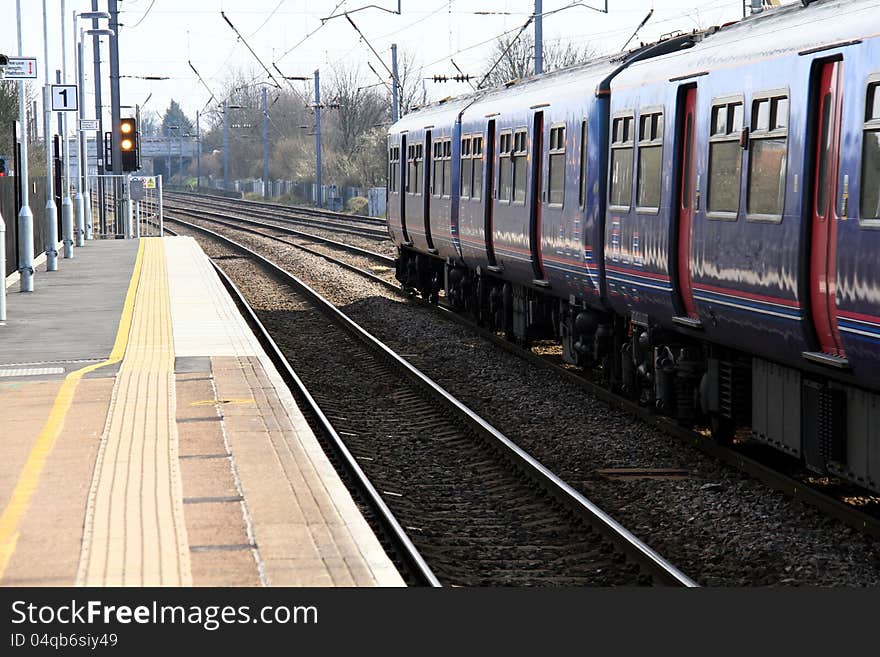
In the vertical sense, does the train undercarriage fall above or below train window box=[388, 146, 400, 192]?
below

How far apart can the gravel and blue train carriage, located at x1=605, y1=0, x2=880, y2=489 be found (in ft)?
1.55

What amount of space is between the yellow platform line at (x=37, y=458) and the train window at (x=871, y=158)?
5.13 m

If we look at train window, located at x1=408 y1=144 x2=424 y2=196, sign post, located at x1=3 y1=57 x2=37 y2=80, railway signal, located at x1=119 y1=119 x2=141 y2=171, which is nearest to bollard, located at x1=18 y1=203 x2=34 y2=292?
sign post, located at x1=3 y1=57 x2=37 y2=80

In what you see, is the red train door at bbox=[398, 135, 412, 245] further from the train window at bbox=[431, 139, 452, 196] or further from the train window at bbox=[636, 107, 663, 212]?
the train window at bbox=[636, 107, 663, 212]

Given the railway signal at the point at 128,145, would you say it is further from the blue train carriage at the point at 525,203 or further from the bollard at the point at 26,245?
the blue train carriage at the point at 525,203

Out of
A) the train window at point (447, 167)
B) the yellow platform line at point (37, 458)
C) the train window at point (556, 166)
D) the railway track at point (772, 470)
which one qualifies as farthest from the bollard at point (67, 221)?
the train window at point (556, 166)

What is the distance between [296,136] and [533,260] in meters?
108

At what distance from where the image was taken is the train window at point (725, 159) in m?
10.6

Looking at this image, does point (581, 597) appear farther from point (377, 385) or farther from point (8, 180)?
point (8, 180)

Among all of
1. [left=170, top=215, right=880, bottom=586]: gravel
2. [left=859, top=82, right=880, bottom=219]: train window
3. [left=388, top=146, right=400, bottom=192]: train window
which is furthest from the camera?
[left=388, top=146, right=400, bottom=192]: train window

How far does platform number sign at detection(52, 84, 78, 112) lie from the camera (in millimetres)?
31125

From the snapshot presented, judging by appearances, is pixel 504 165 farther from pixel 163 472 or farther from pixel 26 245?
pixel 163 472

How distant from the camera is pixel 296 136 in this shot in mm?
123500

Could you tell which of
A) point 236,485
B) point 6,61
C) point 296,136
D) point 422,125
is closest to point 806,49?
point 236,485
